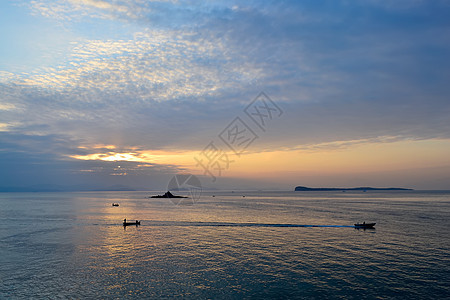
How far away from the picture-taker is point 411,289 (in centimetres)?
3434

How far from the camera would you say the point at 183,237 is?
68.7 metres

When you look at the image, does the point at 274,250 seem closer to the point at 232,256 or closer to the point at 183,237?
the point at 232,256

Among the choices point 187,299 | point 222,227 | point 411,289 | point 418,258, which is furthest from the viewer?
point 222,227

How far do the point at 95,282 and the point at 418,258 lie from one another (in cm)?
5272

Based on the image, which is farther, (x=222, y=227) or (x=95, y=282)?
(x=222, y=227)

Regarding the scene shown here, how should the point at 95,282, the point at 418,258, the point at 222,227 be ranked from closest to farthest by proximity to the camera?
1. the point at 95,282
2. the point at 418,258
3. the point at 222,227

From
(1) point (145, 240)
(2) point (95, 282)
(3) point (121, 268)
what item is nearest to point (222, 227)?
(1) point (145, 240)

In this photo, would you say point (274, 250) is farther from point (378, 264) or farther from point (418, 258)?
point (418, 258)

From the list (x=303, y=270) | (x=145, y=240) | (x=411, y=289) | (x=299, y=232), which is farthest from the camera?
(x=299, y=232)

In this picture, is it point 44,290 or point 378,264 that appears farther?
point 378,264

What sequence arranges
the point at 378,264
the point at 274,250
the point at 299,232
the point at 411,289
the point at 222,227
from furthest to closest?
the point at 222,227
the point at 299,232
the point at 274,250
the point at 378,264
the point at 411,289

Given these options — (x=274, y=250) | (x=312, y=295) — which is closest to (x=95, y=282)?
(x=312, y=295)

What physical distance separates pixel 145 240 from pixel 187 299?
37266mm

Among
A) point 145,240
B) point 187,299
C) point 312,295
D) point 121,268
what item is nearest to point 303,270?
point 312,295
